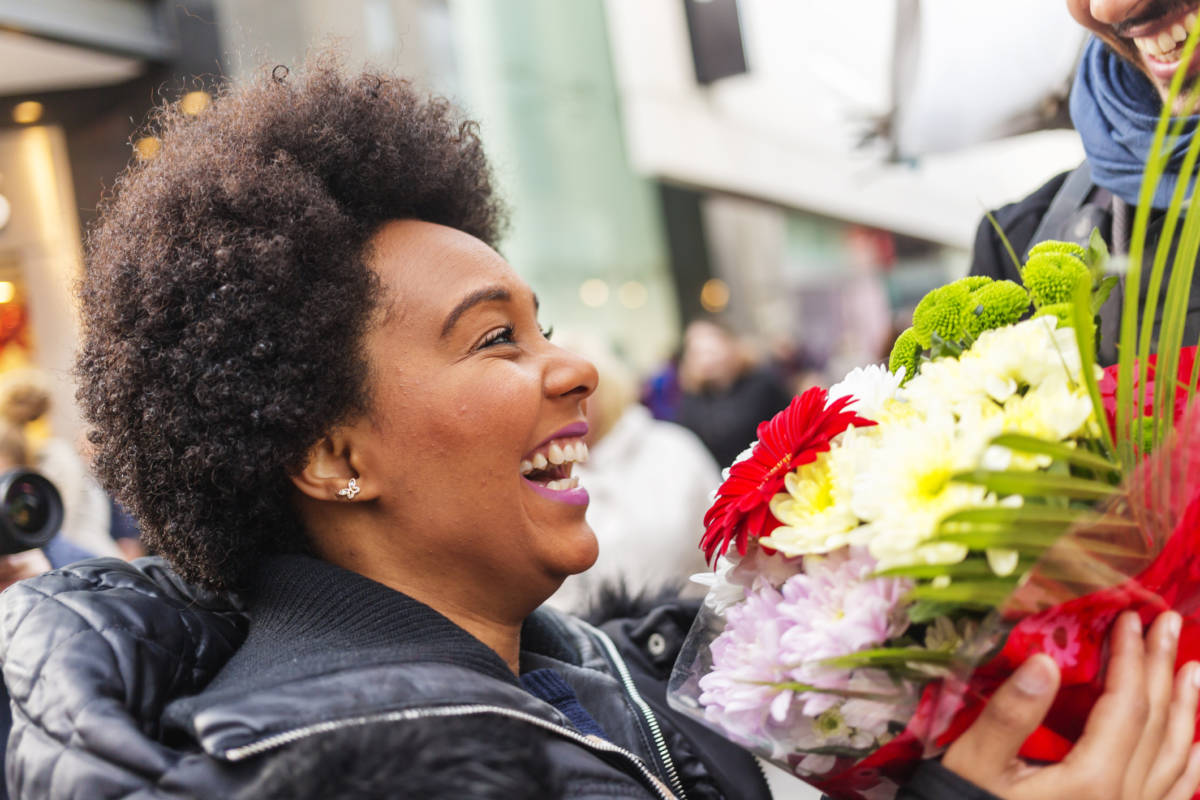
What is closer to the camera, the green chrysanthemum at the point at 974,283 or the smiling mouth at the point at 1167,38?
the green chrysanthemum at the point at 974,283

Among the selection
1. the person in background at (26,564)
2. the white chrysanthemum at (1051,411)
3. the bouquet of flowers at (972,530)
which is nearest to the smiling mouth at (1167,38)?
the bouquet of flowers at (972,530)

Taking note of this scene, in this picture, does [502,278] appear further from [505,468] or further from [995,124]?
[995,124]

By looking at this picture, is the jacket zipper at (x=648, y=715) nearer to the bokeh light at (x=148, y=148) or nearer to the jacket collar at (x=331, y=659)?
the jacket collar at (x=331, y=659)

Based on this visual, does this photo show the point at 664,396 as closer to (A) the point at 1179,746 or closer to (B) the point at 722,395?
(B) the point at 722,395

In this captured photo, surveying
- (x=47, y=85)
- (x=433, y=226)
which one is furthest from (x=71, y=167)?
(x=433, y=226)

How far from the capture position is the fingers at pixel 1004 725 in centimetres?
105

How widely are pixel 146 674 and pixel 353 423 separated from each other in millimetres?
453

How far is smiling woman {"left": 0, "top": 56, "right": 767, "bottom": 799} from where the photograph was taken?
1478 mm

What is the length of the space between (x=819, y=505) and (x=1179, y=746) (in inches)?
17.5

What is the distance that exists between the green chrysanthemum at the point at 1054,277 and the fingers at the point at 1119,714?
365mm

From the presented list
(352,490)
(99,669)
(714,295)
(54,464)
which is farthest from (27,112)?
(714,295)

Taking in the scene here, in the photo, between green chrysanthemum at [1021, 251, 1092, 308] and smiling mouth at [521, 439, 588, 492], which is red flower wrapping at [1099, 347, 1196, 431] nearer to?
green chrysanthemum at [1021, 251, 1092, 308]

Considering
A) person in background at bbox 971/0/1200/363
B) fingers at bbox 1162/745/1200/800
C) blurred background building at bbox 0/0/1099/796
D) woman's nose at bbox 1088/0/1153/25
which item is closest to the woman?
blurred background building at bbox 0/0/1099/796

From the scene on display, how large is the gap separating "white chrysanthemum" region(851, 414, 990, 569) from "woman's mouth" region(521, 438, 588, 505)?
621mm
